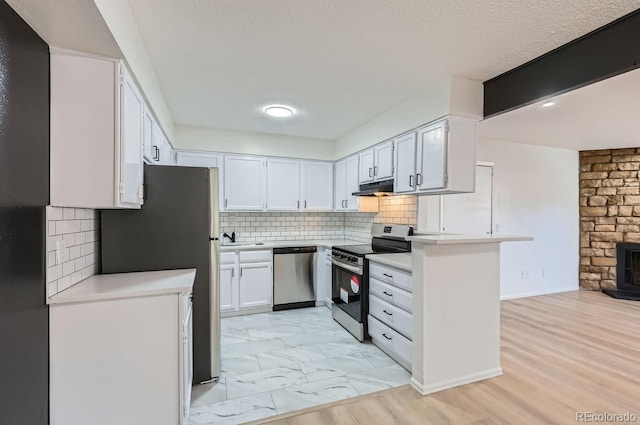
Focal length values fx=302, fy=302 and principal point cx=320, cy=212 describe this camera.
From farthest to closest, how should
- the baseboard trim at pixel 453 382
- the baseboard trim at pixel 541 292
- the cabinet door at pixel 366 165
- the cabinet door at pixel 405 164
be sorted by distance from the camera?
the baseboard trim at pixel 541 292 < the cabinet door at pixel 366 165 < the cabinet door at pixel 405 164 < the baseboard trim at pixel 453 382

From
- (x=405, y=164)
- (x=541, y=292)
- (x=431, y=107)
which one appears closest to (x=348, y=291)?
(x=405, y=164)

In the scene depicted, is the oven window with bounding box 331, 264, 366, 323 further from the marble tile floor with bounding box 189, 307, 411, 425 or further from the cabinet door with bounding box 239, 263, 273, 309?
the cabinet door with bounding box 239, 263, 273, 309

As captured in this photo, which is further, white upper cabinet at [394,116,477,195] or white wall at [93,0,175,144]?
white upper cabinet at [394,116,477,195]

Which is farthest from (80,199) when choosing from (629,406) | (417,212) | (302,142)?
(629,406)

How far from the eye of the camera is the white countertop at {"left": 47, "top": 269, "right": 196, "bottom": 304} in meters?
1.61

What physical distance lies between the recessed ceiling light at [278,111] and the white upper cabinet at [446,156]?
148 centimetres

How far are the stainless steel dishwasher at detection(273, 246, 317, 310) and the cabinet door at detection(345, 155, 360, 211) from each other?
0.84 meters

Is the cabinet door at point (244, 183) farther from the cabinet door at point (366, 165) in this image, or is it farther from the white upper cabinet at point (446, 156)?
the white upper cabinet at point (446, 156)

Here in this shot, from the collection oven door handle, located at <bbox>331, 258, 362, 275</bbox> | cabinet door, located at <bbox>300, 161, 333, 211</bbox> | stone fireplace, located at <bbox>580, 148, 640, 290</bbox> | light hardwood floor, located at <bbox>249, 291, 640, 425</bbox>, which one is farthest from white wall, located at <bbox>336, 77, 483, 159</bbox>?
stone fireplace, located at <bbox>580, 148, 640, 290</bbox>

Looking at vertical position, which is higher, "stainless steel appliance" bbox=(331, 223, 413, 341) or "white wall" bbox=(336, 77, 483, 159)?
"white wall" bbox=(336, 77, 483, 159)

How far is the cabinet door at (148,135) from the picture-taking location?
2356 mm

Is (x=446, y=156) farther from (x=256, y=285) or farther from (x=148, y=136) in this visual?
(x=256, y=285)

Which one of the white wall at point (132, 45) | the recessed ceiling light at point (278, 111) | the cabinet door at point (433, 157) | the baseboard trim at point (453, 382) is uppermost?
the recessed ceiling light at point (278, 111)

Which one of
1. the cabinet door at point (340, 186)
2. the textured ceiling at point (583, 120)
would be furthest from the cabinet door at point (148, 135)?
the textured ceiling at point (583, 120)
